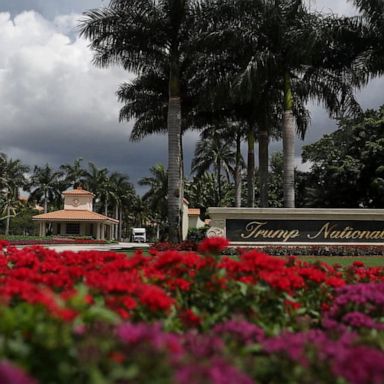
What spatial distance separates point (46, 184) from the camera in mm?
69312

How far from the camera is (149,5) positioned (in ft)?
70.9

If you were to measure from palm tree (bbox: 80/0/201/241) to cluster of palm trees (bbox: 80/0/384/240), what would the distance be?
0.04 meters

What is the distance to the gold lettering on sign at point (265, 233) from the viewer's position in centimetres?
2045

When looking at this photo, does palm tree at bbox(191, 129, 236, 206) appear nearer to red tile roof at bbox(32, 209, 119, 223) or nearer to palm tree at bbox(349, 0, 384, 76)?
red tile roof at bbox(32, 209, 119, 223)

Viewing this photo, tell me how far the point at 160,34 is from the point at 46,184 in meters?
50.9

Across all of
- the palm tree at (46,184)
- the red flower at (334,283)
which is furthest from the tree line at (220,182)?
the red flower at (334,283)

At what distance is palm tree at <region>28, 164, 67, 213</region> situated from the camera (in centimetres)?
Result: 6906

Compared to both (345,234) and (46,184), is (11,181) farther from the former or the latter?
(345,234)

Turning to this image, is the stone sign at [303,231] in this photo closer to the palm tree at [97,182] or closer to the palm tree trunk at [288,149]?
the palm tree trunk at [288,149]

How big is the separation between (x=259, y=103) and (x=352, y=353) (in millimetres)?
23000

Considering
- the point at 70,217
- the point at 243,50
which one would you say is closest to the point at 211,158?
the point at 70,217

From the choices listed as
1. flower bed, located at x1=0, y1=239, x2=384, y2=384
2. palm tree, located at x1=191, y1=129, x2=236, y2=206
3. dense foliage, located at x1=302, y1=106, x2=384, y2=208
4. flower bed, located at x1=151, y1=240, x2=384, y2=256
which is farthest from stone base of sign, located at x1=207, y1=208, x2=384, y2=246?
palm tree, located at x1=191, y1=129, x2=236, y2=206

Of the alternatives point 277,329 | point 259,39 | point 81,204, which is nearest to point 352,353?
point 277,329

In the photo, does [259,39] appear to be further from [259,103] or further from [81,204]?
[81,204]
